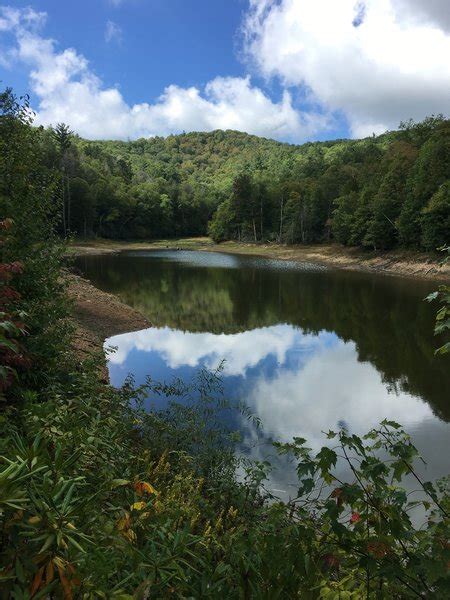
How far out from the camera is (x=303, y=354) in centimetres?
1750

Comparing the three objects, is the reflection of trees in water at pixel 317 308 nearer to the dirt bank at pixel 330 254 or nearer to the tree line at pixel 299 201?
the dirt bank at pixel 330 254

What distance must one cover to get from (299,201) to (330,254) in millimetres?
21080

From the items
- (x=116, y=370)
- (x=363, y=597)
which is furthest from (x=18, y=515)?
(x=116, y=370)

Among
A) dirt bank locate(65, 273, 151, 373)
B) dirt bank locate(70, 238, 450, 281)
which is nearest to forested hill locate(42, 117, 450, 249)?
dirt bank locate(70, 238, 450, 281)

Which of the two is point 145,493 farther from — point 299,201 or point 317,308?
point 299,201

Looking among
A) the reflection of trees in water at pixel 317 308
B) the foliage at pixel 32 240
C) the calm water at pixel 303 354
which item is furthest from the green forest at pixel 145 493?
the reflection of trees in water at pixel 317 308

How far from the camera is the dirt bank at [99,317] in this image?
57.6 ft

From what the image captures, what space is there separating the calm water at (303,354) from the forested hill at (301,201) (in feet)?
33.4

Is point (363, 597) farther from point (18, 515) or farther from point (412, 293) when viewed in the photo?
point (412, 293)

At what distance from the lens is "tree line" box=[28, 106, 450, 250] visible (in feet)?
162

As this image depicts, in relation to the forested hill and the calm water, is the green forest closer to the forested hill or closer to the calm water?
the calm water

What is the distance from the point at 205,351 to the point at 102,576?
14.9 m

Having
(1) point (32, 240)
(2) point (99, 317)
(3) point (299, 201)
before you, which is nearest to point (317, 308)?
(2) point (99, 317)

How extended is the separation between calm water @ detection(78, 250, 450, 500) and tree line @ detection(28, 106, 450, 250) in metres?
8.61
